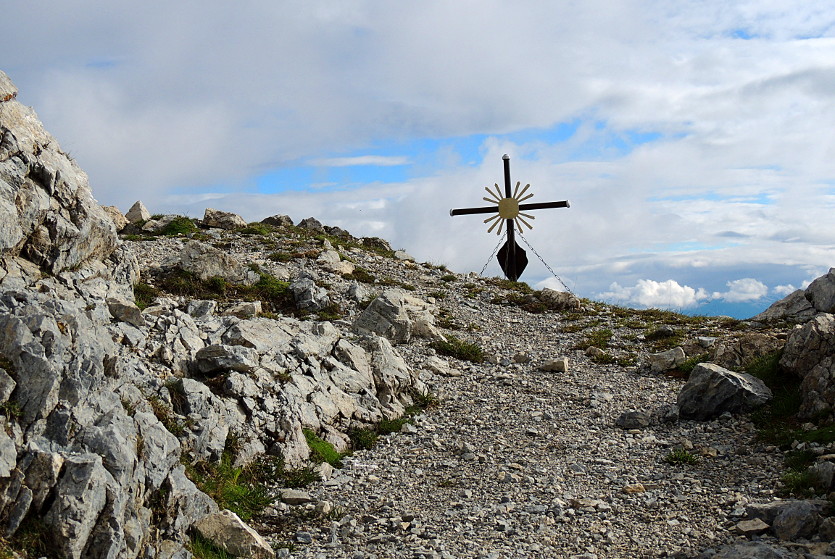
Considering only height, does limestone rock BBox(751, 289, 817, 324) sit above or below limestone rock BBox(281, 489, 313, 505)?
above

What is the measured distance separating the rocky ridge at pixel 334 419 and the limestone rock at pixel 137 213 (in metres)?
15.0

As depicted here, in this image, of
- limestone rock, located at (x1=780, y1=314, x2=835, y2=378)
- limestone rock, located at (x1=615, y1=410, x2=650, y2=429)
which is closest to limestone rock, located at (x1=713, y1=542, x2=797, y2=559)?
limestone rock, located at (x1=615, y1=410, x2=650, y2=429)

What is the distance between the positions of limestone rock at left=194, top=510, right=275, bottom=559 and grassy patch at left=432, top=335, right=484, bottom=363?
45.1ft

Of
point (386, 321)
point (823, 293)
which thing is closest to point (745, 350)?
point (823, 293)

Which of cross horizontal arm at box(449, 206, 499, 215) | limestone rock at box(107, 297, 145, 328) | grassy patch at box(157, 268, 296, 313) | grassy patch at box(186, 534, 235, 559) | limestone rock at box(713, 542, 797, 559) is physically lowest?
grassy patch at box(186, 534, 235, 559)

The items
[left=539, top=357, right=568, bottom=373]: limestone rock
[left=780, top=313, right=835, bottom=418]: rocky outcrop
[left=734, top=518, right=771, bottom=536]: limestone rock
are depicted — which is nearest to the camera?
[left=734, top=518, right=771, bottom=536]: limestone rock

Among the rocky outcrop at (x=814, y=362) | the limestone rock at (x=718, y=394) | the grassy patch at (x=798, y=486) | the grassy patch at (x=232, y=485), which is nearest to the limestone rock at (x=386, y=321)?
the limestone rock at (x=718, y=394)

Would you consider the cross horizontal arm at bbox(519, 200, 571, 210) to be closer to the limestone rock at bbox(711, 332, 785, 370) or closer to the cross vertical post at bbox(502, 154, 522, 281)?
the cross vertical post at bbox(502, 154, 522, 281)

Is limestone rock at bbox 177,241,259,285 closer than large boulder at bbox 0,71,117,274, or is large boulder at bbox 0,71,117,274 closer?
large boulder at bbox 0,71,117,274

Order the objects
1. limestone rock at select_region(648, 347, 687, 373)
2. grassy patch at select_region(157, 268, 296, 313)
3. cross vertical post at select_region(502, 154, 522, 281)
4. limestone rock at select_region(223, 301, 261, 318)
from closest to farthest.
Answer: limestone rock at select_region(223, 301, 261, 318) < limestone rock at select_region(648, 347, 687, 373) < grassy patch at select_region(157, 268, 296, 313) < cross vertical post at select_region(502, 154, 522, 281)

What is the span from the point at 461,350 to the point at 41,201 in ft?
48.0

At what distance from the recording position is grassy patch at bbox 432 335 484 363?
2486cm

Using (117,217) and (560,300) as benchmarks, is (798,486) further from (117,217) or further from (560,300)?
(117,217)

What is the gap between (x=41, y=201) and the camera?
1709 centimetres
